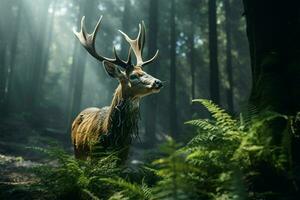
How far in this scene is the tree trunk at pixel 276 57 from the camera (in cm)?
472

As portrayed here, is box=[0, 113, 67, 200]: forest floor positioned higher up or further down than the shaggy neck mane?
further down

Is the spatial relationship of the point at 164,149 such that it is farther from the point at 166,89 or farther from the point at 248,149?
the point at 166,89

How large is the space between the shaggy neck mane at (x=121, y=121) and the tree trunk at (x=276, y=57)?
10.3 ft

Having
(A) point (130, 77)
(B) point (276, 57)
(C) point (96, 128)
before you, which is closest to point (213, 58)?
(A) point (130, 77)

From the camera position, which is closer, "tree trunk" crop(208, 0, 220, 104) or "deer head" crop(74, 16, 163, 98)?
"deer head" crop(74, 16, 163, 98)

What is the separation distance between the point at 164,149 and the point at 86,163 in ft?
7.85

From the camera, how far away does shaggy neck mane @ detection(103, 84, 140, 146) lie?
7.71 m

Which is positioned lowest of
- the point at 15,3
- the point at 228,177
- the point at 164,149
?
the point at 228,177

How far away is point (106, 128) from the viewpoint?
25.7ft

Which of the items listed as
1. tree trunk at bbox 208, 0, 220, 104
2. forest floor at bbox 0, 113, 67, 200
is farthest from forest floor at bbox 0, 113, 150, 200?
tree trunk at bbox 208, 0, 220, 104

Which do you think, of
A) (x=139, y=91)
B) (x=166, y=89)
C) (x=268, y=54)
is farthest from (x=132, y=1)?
(x=268, y=54)

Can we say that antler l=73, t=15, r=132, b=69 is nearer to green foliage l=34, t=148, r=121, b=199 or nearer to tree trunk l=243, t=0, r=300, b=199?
green foliage l=34, t=148, r=121, b=199

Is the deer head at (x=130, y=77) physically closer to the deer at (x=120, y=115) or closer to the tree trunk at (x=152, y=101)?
the deer at (x=120, y=115)

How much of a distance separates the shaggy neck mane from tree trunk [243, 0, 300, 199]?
3.14m
